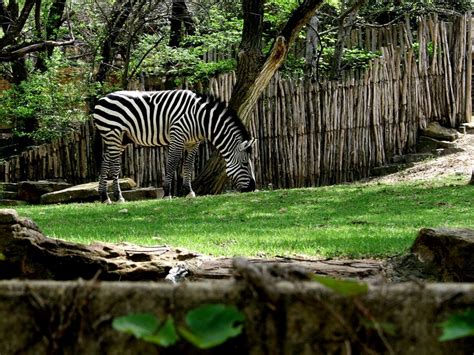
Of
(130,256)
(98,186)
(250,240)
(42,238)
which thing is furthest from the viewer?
(98,186)

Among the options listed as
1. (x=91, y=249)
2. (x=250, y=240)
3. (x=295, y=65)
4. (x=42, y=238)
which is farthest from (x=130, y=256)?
(x=295, y=65)

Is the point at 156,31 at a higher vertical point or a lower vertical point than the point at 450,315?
higher

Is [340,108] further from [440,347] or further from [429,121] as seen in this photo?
[440,347]

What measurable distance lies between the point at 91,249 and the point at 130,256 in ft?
0.88

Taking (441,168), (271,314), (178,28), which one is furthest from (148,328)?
(178,28)

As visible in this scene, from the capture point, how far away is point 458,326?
119 cm

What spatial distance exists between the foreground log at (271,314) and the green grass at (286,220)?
379cm

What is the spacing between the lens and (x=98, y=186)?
46.0 ft

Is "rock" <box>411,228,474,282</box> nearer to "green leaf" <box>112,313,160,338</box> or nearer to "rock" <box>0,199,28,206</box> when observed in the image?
"green leaf" <box>112,313,160,338</box>

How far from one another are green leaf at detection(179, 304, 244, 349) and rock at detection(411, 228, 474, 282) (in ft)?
7.77

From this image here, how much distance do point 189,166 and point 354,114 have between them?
334cm

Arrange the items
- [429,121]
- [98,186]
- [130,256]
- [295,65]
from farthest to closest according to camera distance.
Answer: [295,65] → [429,121] → [98,186] → [130,256]

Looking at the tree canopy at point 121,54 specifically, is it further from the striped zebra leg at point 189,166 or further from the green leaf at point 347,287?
the green leaf at point 347,287

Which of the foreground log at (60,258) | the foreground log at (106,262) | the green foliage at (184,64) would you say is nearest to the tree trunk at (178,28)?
the green foliage at (184,64)
